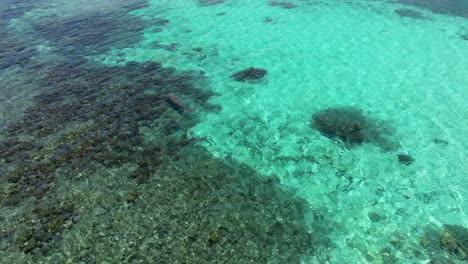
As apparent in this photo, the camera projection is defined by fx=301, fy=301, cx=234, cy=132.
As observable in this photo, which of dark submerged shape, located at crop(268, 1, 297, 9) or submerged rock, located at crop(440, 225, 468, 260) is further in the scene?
dark submerged shape, located at crop(268, 1, 297, 9)

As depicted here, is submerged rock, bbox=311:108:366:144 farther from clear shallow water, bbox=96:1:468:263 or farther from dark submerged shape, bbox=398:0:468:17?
dark submerged shape, bbox=398:0:468:17

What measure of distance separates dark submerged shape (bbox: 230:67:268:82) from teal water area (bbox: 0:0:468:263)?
0.16m

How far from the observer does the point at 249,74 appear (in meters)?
25.8

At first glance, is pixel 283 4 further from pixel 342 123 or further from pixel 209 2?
pixel 342 123

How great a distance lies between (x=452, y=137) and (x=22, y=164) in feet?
84.5

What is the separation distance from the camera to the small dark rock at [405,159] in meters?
17.3

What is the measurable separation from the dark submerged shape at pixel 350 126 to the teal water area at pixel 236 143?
12cm

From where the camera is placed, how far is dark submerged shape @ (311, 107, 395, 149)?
18906mm

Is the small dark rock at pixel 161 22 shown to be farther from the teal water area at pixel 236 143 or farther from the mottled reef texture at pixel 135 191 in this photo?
the mottled reef texture at pixel 135 191

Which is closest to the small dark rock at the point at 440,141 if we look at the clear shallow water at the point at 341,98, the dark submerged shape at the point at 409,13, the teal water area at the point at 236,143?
the teal water area at the point at 236,143

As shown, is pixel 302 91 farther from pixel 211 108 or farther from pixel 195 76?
pixel 195 76

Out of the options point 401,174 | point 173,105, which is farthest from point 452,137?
point 173,105

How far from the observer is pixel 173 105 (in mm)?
21906

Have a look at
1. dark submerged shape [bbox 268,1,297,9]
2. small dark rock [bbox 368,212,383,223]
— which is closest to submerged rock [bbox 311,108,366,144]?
small dark rock [bbox 368,212,383,223]
